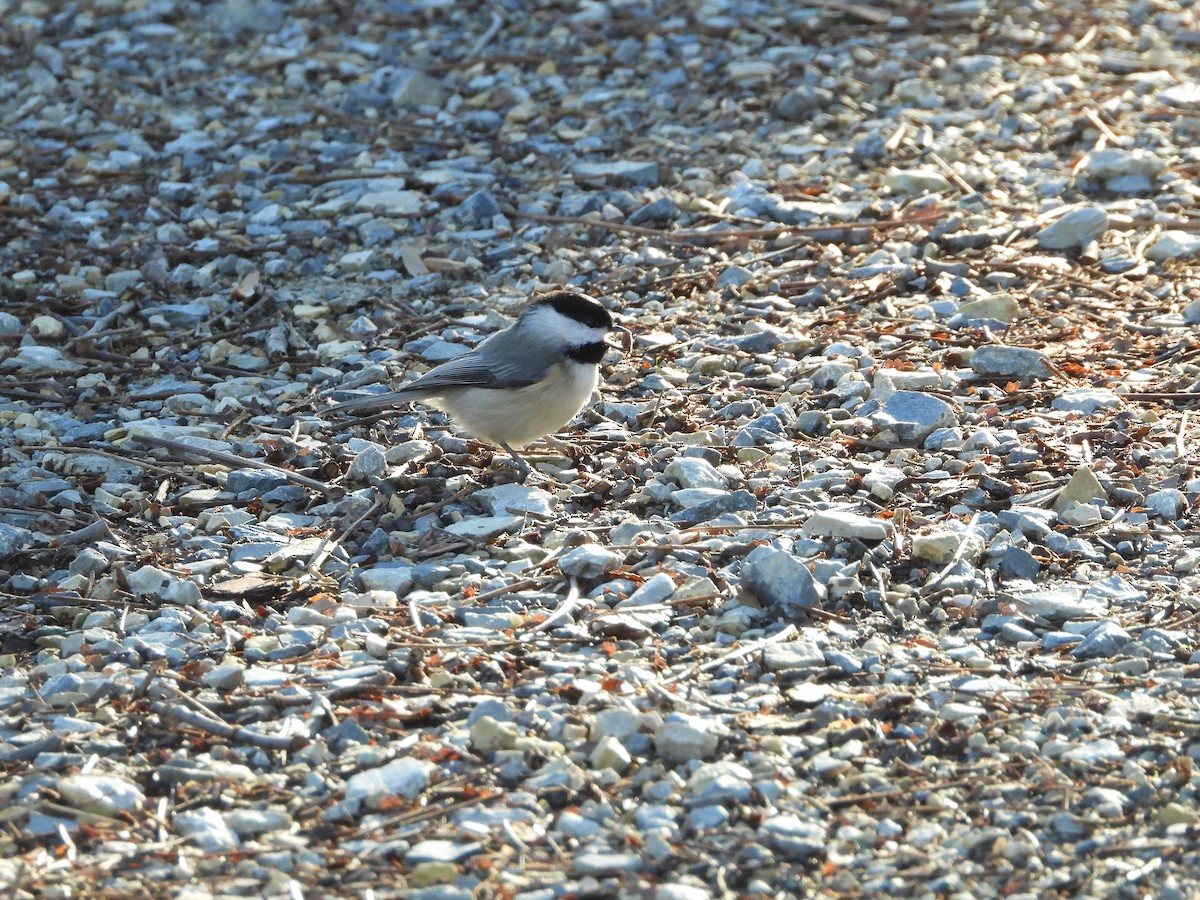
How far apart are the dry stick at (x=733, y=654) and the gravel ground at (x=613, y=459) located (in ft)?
0.06

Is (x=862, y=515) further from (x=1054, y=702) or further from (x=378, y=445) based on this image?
(x=378, y=445)

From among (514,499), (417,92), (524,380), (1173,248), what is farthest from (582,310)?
(417,92)

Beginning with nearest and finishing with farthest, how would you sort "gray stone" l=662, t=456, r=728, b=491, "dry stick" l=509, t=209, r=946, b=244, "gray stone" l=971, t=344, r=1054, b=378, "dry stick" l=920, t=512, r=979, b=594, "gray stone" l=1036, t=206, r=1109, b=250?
"dry stick" l=920, t=512, r=979, b=594, "gray stone" l=662, t=456, r=728, b=491, "gray stone" l=971, t=344, r=1054, b=378, "gray stone" l=1036, t=206, r=1109, b=250, "dry stick" l=509, t=209, r=946, b=244

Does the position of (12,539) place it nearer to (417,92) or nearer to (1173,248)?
(417,92)

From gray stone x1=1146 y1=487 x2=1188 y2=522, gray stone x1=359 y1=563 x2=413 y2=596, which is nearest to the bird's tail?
gray stone x1=359 y1=563 x2=413 y2=596

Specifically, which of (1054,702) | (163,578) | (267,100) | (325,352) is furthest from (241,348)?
(1054,702)

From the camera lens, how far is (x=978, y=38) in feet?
27.4

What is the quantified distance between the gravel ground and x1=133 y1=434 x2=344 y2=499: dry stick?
22 millimetres

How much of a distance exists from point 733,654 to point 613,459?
1407 mm

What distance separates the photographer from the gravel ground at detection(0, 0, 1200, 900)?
3012mm

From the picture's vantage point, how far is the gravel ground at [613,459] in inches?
119

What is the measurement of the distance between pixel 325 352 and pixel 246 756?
275 cm

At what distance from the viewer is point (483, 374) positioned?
188 inches

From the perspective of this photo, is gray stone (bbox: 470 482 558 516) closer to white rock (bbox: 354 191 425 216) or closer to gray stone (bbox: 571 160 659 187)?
white rock (bbox: 354 191 425 216)
